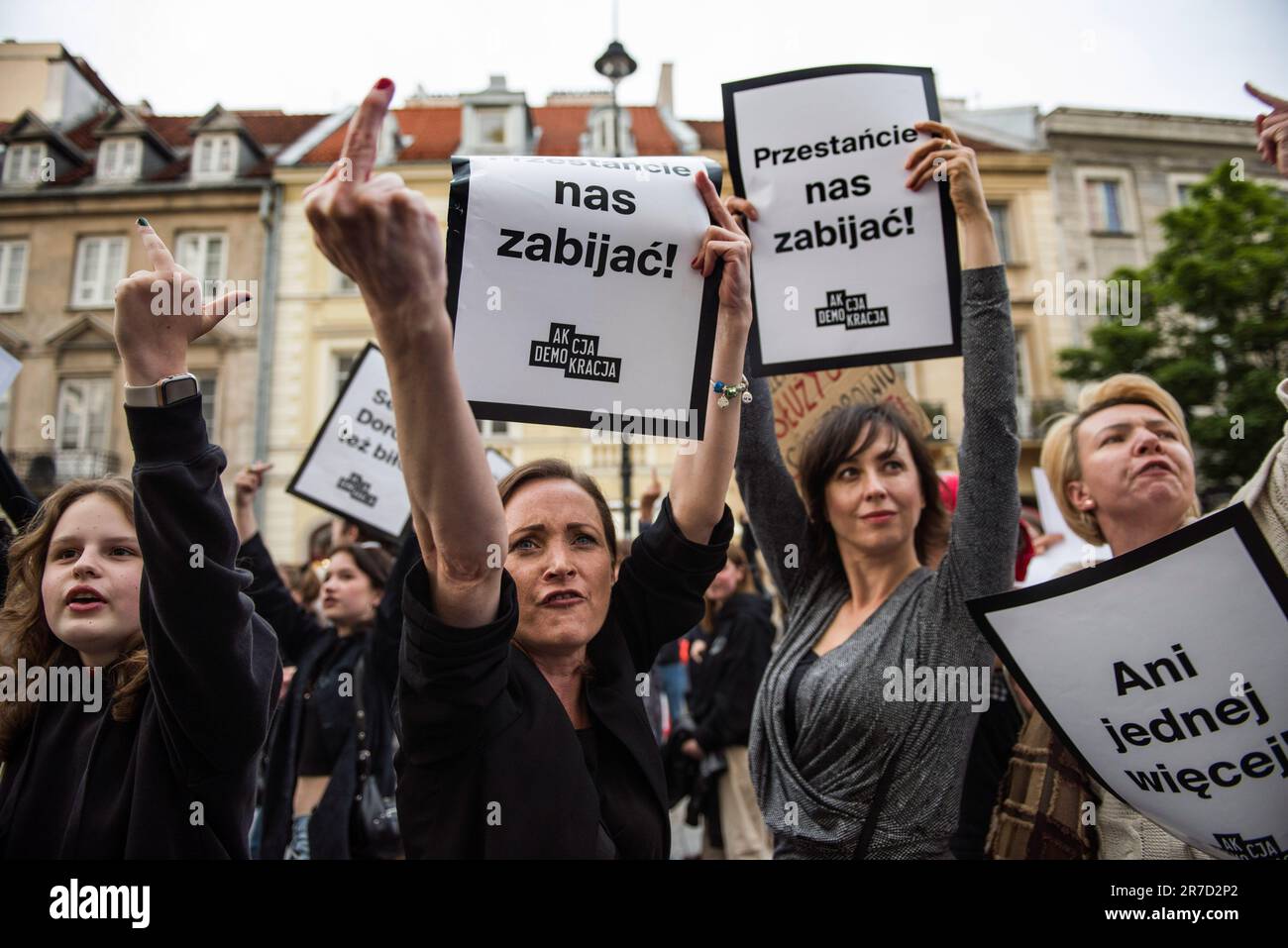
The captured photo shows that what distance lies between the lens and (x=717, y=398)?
2.01 meters

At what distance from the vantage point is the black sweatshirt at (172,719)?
150cm

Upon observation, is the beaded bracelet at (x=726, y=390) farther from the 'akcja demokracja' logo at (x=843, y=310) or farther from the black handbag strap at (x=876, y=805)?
the black handbag strap at (x=876, y=805)

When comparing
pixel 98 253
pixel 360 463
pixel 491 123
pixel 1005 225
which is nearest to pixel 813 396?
pixel 360 463

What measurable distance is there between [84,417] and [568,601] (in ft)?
71.7

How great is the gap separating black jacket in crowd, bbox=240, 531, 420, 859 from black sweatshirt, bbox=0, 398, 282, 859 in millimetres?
1540

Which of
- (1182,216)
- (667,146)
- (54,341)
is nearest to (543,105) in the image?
(667,146)

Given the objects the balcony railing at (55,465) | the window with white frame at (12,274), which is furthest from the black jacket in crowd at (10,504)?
the window with white frame at (12,274)

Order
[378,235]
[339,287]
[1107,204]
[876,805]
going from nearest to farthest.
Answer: [378,235] → [876,805] → [339,287] → [1107,204]

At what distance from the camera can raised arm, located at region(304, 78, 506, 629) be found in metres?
1.17

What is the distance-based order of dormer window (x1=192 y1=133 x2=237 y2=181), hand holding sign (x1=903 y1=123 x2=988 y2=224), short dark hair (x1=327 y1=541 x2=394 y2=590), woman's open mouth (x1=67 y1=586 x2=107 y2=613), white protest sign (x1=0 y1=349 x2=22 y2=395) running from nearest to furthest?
woman's open mouth (x1=67 y1=586 x2=107 y2=613)
hand holding sign (x1=903 y1=123 x2=988 y2=224)
white protest sign (x1=0 y1=349 x2=22 y2=395)
short dark hair (x1=327 y1=541 x2=394 y2=590)
dormer window (x1=192 y1=133 x2=237 y2=181)

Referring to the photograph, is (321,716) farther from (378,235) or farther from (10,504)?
(378,235)

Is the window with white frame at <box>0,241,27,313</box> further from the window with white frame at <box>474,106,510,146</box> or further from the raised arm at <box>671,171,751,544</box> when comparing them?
the raised arm at <box>671,171,751,544</box>

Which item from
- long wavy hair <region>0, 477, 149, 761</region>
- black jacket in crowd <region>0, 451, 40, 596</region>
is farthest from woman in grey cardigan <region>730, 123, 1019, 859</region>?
black jacket in crowd <region>0, 451, 40, 596</region>

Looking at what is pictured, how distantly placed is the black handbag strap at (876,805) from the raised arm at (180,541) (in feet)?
4.26
